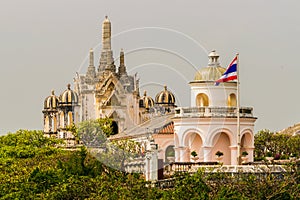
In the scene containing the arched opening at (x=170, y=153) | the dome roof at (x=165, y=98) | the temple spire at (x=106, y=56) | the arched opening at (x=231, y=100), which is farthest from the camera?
the dome roof at (x=165, y=98)

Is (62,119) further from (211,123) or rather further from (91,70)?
(211,123)

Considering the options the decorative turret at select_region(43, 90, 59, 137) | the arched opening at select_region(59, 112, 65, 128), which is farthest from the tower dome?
the decorative turret at select_region(43, 90, 59, 137)

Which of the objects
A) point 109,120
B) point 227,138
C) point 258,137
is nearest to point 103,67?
point 109,120

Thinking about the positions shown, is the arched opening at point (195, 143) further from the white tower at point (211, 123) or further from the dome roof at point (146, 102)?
the dome roof at point (146, 102)

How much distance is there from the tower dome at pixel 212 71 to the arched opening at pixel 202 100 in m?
0.99

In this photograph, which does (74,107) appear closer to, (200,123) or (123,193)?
(200,123)

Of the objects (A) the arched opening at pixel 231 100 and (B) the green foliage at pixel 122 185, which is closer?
(B) the green foliage at pixel 122 185

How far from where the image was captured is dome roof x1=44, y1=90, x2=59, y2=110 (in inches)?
6201

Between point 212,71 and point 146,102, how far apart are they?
7271cm

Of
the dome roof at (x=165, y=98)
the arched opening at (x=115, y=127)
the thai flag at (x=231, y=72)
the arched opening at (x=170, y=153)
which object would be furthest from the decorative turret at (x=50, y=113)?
the thai flag at (x=231, y=72)

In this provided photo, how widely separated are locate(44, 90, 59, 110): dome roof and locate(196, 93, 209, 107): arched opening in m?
79.2

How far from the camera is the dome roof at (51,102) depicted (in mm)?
157500

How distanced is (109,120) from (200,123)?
185 feet

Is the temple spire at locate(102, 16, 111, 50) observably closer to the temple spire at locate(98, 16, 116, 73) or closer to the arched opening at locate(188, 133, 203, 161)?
the temple spire at locate(98, 16, 116, 73)
